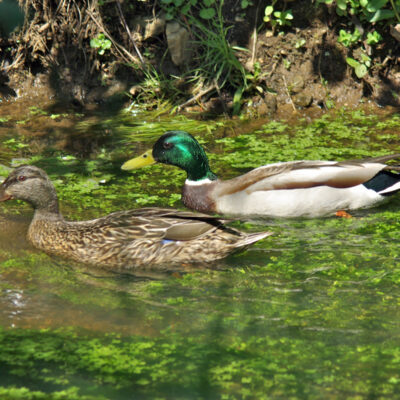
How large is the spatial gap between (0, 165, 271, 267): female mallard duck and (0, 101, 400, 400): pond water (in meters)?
0.12

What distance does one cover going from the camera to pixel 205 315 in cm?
480

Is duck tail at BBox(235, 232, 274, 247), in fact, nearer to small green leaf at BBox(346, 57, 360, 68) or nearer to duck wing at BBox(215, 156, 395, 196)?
duck wing at BBox(215, 156, 395, 196)

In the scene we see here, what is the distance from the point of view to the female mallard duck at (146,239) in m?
5.73

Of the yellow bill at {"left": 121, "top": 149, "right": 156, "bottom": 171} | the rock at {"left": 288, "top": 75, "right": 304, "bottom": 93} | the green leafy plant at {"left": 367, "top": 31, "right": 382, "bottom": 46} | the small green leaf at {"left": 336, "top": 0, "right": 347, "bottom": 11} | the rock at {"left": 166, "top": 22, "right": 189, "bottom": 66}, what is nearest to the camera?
the yellow bill at {"left": 121, "top": 149, "right": 156, "bottom": 171}

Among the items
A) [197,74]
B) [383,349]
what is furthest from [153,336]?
[197,74]

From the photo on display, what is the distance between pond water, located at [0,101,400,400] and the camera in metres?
4.05

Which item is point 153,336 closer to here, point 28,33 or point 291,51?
point 291,51

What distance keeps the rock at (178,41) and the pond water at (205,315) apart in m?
2.40

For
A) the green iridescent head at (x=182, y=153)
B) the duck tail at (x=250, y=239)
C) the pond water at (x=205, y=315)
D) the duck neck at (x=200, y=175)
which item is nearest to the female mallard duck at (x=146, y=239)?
the duck tail at (x=250, y=239)

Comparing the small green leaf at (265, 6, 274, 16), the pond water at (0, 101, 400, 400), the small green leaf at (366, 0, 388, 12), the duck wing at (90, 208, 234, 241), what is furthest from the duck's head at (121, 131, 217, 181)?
the small green leaf at (366, 0, 388, 12)

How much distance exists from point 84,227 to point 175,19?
4.28 meters

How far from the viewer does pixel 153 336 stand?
456 centimetres

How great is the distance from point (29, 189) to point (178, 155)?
65.2 inches

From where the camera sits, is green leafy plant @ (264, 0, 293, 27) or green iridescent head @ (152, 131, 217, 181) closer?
green iridescent head @ (152, 131, 217, 181)
